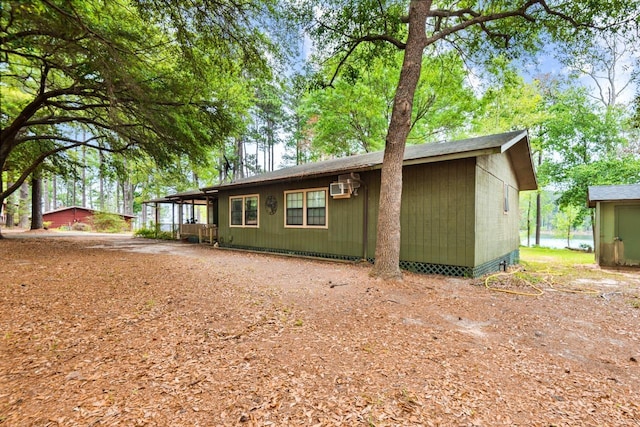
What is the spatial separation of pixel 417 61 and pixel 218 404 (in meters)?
6.11

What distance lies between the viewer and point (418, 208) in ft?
22.0

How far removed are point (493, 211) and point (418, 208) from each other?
2.36m

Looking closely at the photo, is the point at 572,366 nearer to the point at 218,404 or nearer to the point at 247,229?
the point at 218,404

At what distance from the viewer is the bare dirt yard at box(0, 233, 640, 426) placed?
186 centimetres

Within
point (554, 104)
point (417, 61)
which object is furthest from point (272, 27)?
point (554, 104)

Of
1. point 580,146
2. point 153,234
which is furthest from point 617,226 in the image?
point 153,234

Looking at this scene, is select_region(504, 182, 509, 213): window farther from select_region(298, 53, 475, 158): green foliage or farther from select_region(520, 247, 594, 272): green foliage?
select_region(298, 53, 475, 158): green foliage

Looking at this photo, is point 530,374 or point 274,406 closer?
point 274,406

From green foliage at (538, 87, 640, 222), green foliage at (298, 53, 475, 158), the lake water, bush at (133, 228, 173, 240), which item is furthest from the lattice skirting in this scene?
the lake water

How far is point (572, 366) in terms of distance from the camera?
2512 millimetres

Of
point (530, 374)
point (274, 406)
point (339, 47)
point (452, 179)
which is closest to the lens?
point (274, 406)

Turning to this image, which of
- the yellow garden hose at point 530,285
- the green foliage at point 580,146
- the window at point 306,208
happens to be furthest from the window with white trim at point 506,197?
the green foliage at point 580,146

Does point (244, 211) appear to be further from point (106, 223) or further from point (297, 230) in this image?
point (106, 223)

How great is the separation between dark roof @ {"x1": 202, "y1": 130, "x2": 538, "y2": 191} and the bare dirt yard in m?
2.86
